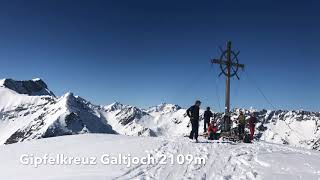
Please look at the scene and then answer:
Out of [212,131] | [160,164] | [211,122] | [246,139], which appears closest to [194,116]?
[212,131]

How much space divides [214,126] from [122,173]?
52.7ft

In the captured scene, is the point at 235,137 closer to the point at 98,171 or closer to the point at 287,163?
the point at 287,163

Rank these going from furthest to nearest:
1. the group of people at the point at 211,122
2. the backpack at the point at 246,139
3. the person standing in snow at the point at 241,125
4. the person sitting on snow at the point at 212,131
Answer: the person standing in snow at the point at 241,125, the person sitting on snow at the point at 212,131, the backpack at the point at 246,139, the group of people at the point at 211,122

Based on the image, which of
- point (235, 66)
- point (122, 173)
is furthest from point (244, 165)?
point (235, 66)

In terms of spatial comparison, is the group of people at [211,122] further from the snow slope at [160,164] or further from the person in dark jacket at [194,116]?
the snow slope at [160,164]

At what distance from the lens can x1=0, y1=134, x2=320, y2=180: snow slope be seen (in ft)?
51.4

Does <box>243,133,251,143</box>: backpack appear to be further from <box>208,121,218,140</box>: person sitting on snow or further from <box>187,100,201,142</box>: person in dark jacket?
<box>187,100,201,142</box>: person in dark jacket

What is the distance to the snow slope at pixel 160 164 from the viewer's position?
15.7m

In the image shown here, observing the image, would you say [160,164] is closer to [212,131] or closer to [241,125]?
[212,131]

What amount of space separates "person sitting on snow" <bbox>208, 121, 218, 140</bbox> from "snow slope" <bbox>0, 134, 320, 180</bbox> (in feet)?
18.7

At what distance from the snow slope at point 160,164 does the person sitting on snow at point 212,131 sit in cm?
570

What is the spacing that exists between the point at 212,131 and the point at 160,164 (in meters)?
13.7

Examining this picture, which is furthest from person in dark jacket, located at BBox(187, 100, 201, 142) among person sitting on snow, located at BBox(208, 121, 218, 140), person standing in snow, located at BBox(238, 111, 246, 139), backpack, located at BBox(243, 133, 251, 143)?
person standing in snow, located at BBox(238, 111, 246, 139)

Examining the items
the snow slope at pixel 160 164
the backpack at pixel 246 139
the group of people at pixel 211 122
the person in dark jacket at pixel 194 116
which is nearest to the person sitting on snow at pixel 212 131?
the group of people at pixel 211 122
